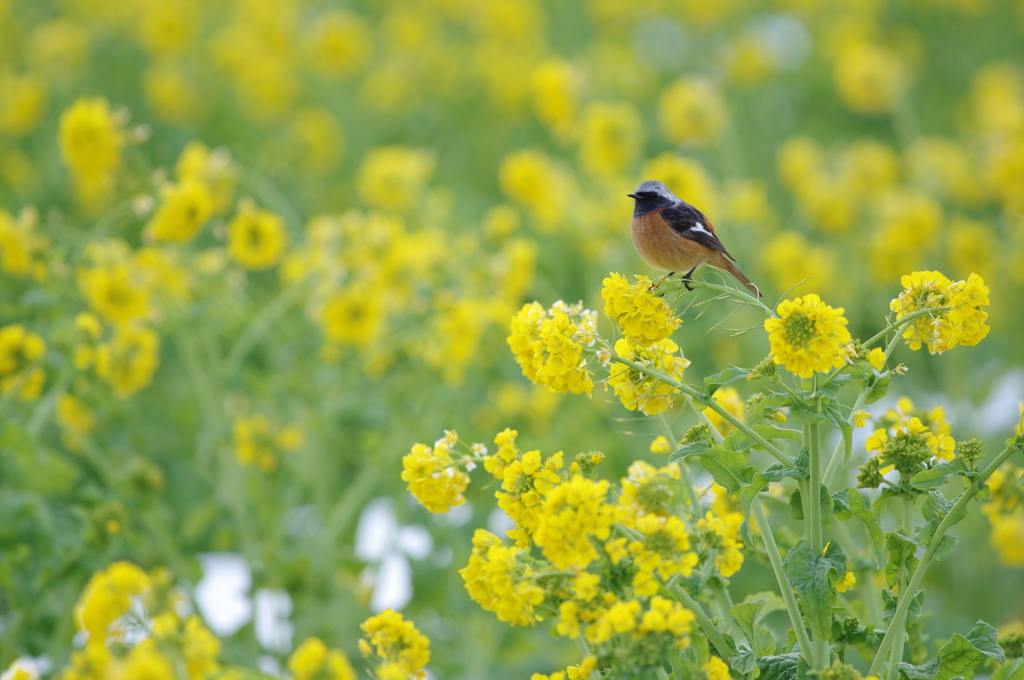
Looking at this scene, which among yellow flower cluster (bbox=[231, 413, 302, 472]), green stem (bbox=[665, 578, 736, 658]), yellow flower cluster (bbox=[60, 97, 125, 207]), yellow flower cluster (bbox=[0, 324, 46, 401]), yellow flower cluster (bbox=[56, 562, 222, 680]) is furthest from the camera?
yellow flower cluster (bbox=[231, 413, 302, 472])

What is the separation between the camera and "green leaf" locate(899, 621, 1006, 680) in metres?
1.08

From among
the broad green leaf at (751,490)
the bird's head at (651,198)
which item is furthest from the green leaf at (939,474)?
the bird's head at (651,198)

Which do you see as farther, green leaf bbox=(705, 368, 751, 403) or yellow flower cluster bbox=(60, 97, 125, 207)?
yellow flower cluster bbox=(60, 97, 125, 207)

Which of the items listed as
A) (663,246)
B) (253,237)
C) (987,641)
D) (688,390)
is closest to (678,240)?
(663,246)

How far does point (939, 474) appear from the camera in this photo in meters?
1.06

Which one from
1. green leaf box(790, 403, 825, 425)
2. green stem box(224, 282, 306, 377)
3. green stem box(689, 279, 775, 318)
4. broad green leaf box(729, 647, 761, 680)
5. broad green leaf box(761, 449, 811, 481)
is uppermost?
green stem box(689, 279, 775, 318)

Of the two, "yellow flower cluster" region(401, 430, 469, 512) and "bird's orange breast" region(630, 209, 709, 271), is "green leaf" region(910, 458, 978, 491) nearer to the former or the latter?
"bird's orange breast" region(630, 209, 709, 271)

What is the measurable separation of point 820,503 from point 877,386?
170 millimetres

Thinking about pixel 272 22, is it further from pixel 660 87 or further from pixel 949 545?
pixel 949 545

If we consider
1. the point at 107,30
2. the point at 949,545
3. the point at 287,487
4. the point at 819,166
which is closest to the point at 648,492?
the point at 949,545

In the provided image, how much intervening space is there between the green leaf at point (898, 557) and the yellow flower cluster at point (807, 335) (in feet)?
0.89

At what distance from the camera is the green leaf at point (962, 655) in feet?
3.53

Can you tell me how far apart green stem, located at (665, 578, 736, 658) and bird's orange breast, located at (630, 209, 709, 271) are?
1.67 ft

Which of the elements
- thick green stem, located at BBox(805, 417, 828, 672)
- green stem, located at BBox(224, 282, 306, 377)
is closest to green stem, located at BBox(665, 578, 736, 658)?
thick green stem, located at BBox(805, 417, 828, 672)
